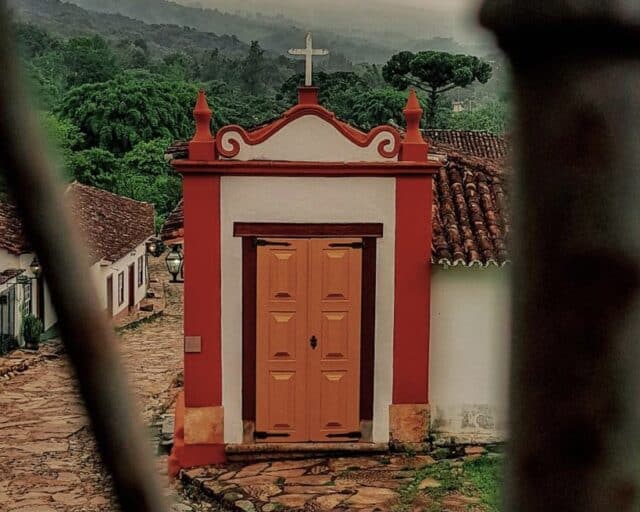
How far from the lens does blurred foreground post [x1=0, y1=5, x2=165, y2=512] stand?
Result: 0.36m

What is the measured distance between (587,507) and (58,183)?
0.26m

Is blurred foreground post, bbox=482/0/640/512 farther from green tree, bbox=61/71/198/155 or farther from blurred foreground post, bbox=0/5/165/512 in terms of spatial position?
green tree, bbox=61/71/198/155

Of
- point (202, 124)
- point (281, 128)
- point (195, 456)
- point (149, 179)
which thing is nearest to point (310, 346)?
point (195, 456)

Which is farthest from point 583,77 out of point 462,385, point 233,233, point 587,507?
point 462,385

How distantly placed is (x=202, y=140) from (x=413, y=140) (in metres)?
1.47

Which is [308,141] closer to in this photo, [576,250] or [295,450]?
[295,450]

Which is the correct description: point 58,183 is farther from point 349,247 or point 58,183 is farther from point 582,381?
point 349,247

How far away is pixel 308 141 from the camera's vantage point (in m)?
6.64

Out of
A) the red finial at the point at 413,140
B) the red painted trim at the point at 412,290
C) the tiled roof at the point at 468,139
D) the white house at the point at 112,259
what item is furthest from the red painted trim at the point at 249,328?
the tiled roof at the point at 468,139

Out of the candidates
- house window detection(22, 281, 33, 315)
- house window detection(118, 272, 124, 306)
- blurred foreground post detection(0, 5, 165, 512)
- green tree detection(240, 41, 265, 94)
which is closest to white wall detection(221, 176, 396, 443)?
blurred foreground post detection(0, 5, 165, 512)

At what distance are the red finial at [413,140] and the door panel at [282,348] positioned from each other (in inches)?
38.8

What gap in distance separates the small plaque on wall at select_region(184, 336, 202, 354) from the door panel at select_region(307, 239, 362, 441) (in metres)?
0.79

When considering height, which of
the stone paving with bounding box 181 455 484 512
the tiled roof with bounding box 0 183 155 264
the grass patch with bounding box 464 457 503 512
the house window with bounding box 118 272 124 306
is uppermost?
the tiled roof with bounding box 0 183 155 264

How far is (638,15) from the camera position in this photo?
1.21 feet
